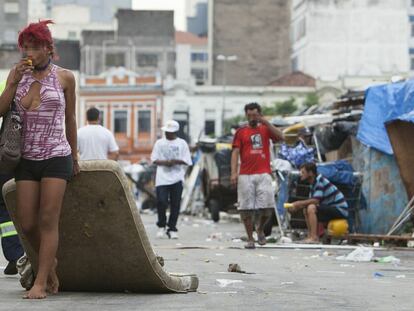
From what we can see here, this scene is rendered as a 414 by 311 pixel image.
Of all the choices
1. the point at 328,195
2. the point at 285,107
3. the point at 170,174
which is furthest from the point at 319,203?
the point at 285,107

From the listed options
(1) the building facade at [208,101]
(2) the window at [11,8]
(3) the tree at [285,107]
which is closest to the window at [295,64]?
(1) the building facade at [208,101]

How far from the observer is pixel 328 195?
18.5m

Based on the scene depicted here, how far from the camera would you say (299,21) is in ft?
340

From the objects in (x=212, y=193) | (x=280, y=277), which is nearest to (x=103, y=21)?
(x=212, y=193)

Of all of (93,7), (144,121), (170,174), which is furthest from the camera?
(93,7)

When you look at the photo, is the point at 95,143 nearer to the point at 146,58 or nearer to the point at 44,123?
the point at 44,123

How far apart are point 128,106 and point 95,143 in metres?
70.1

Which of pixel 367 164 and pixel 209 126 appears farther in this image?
pixel 209 126

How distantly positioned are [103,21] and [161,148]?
12602 centimetres

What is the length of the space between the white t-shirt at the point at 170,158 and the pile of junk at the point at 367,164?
159 centimetres

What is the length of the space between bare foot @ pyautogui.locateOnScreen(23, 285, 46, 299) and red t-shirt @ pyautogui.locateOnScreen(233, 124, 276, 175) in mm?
8474

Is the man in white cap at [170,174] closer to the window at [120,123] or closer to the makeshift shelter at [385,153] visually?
the makeshift shelter at [385,153]

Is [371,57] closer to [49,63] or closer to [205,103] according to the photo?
[205,103]

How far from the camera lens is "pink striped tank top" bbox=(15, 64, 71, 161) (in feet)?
28.5
